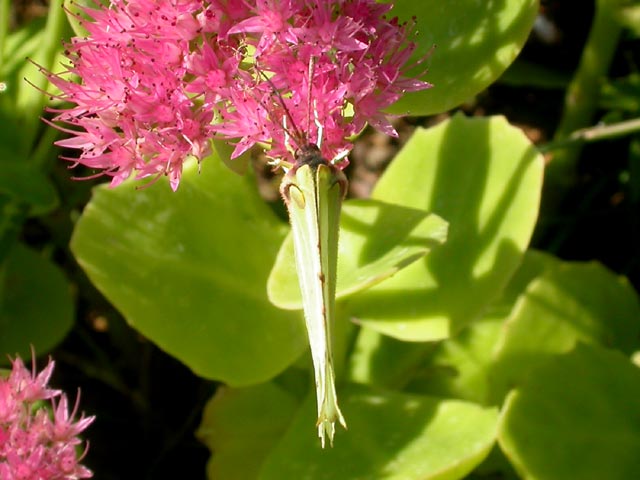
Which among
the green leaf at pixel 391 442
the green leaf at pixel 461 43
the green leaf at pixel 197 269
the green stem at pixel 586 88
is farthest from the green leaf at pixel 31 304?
the green stem at pixel 586 88

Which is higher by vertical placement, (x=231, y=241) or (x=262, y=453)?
(x=231, y=241)

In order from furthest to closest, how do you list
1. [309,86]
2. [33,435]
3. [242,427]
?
[242,427] → [33,435] → [309,86]

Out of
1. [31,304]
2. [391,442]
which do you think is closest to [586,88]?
[391,442]

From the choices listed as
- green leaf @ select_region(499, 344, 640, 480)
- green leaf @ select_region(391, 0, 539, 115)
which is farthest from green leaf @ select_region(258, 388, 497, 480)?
green leaf @ select_region(391, 0, 539, 115)

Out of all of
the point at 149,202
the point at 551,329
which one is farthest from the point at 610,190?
the point at 149,202

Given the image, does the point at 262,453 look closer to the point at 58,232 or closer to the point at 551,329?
the point at 551,329

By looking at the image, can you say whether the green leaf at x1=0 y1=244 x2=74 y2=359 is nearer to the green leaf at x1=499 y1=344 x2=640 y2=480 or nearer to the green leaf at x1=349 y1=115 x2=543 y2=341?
the green leaf at x1=349 y1=115 x2=543 y2=341

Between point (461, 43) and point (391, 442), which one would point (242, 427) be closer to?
point (391, 442)

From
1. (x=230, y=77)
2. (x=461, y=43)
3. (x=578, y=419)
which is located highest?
(x=230, y=77)
